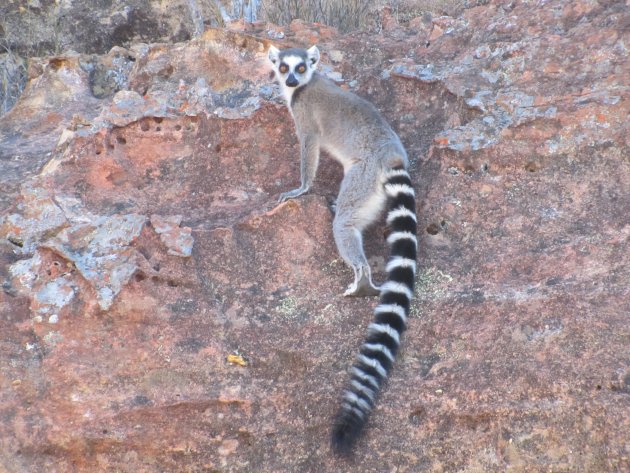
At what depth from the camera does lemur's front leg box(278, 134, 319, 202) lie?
172 inches

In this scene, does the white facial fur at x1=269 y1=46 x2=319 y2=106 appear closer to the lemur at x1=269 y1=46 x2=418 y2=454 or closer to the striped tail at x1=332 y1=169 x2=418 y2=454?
the lemur at x1=269 y1=46 x2=418 y2=454

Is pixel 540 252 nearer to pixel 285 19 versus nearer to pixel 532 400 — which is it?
pixel 532 400

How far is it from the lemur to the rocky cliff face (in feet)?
0.34

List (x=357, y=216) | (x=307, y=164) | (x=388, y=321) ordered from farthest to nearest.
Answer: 1. (x=307, y=164)
2. (x=357, y=216)
3. (x=388, y=321)

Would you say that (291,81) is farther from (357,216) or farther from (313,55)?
(357,216)

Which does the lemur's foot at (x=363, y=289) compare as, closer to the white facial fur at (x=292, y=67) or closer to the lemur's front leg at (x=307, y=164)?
the lemur's front leg at (x=307, y=164)

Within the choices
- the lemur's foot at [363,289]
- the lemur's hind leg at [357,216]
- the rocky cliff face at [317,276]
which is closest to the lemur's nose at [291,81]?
the rocky cliff face at [317,276]

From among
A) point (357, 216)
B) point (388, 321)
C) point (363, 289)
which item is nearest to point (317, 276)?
point (363, 289)

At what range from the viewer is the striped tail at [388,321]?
10.4 ft

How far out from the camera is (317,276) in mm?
3924

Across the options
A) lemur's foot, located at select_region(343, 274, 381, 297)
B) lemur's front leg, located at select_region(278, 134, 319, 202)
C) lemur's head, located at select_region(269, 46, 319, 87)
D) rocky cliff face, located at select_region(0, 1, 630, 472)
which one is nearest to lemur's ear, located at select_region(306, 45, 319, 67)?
lemur's head, located at select_region(269, 46, 319, 87)

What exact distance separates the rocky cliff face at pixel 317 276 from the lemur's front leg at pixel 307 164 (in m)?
0.16

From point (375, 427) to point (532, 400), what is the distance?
0.70 meters

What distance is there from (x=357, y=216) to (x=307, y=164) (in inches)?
24.6
